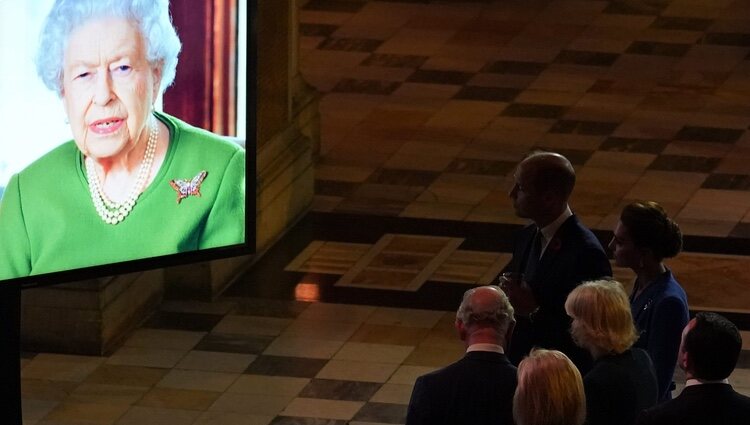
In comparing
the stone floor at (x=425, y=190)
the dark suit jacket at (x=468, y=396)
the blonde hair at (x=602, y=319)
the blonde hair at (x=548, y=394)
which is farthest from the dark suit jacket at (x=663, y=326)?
the stone floor at (x=425, y=190)

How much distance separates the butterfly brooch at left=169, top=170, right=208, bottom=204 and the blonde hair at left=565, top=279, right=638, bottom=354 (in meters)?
1.65

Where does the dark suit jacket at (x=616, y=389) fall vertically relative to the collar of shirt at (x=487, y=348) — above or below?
below

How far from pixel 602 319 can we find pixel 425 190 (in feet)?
18.8

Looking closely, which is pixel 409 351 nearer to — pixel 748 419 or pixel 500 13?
pixel 748 419

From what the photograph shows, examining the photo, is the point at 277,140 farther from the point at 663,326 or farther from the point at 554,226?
the point at 663,326

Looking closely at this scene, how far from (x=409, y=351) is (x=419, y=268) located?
49.5 inches

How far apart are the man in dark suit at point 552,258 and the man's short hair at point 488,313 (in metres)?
0.82

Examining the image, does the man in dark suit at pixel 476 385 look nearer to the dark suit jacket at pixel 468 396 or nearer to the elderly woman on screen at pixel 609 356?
the dark suit jacket at pixel 468 396

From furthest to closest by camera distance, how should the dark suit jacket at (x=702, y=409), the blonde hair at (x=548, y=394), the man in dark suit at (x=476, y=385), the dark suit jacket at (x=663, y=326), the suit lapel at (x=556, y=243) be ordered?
the suit lapel at (x=556, y=243) < the dark suit jacket at (x=663, y=326) < the man in dark suit at (x=476, y=385) < the dark suit jacket at (x=702, y=409) < the blonde hair at (x=548, y=394)

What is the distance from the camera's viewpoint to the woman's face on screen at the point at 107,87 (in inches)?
242

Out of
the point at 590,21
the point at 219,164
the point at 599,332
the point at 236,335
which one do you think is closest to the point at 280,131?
the point at 236,335

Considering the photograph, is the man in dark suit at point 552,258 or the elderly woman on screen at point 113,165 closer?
the elderly woman on screen at point 113,165

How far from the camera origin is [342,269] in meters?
9.91

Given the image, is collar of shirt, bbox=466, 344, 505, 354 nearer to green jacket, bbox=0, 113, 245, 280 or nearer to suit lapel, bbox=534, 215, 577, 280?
suit lapel, bbox=534, 215, 577, 280
